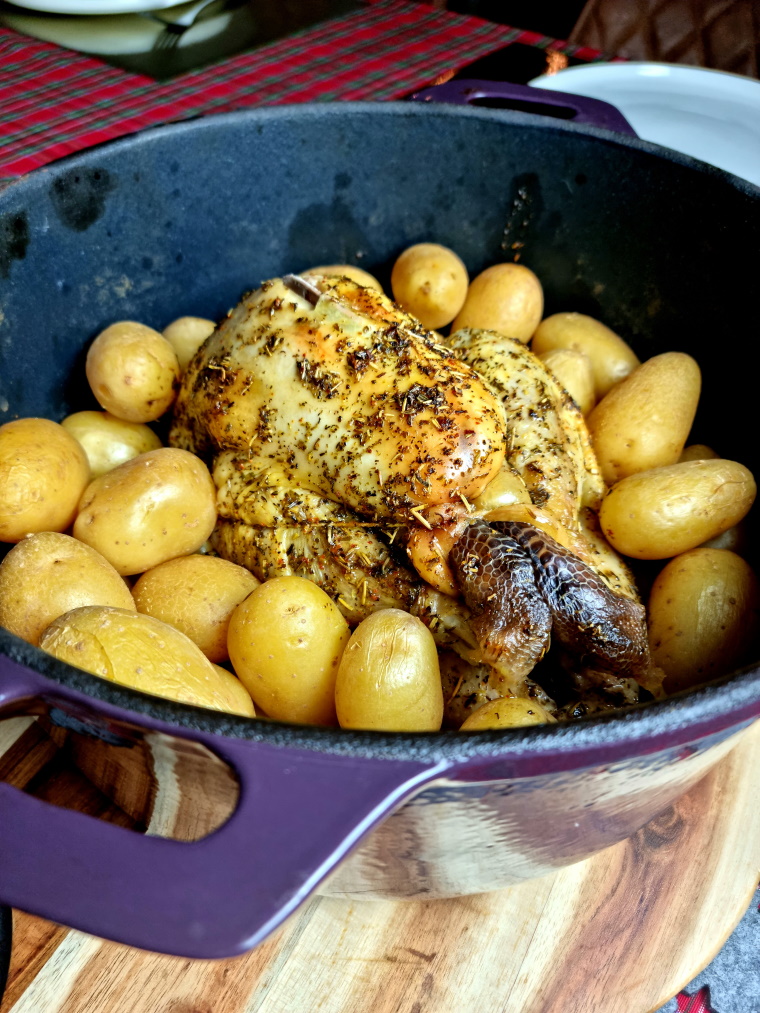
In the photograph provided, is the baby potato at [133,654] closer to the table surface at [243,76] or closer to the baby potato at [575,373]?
the baby potato at [575,373]

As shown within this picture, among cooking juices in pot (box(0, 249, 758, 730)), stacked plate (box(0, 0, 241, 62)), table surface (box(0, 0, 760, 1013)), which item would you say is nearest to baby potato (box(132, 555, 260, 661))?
cooking juices in pot (box(0, 249, 758, 730))

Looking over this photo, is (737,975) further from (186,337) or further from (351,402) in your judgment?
(186,337)

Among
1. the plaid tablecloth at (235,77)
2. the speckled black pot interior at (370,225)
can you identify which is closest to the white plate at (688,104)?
the plaid tablecloth at (235,77)

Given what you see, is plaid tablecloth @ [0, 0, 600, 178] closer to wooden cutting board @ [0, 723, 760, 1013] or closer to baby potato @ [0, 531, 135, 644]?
baby potato @ [0, 531, 135, 644]

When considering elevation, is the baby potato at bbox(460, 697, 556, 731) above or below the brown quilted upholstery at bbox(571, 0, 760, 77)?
below

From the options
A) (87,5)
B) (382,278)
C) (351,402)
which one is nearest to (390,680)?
(351,402)

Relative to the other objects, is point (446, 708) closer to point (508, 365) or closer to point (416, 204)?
point (508, 365)
